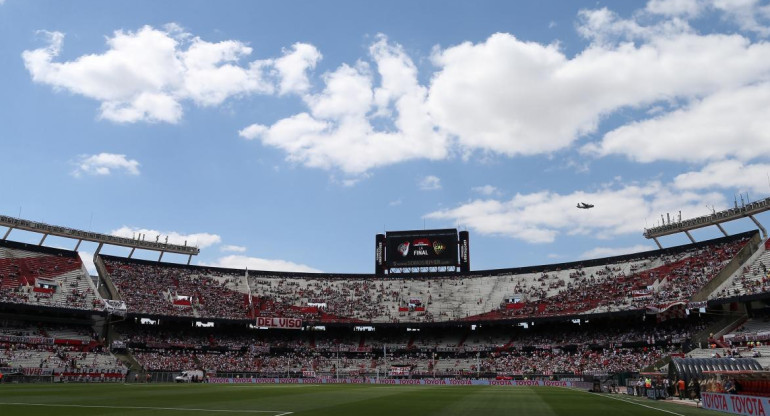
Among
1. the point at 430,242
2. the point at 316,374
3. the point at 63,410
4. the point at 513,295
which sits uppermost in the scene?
the point at 430,242

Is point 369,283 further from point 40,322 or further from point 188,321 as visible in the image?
point 40,322

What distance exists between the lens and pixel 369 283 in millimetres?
99938

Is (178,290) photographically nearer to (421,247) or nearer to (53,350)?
(53,350)

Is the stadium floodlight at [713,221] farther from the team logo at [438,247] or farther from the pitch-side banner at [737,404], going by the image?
the pitch-side banner at [737,404]

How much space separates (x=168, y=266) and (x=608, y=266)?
246 feet

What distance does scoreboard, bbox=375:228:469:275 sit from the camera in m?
96.5

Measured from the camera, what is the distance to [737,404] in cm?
2411

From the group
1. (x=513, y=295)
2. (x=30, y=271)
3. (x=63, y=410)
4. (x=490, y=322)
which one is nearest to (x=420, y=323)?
(x=490, y=322)

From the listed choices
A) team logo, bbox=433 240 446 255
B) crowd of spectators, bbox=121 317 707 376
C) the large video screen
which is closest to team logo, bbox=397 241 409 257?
the large video screen

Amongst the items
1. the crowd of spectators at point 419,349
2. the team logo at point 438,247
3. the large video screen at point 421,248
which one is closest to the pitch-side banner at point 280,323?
the crowd of spectators at point 419,349

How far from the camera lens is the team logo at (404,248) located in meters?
97.8

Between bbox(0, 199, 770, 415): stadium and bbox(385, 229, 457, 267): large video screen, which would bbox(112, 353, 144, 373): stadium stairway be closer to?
bbox(0, 199, 770, 415): stadium

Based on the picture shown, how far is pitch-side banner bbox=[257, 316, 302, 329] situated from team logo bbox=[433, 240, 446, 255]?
27516 millimetres

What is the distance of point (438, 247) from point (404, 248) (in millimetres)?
6160
